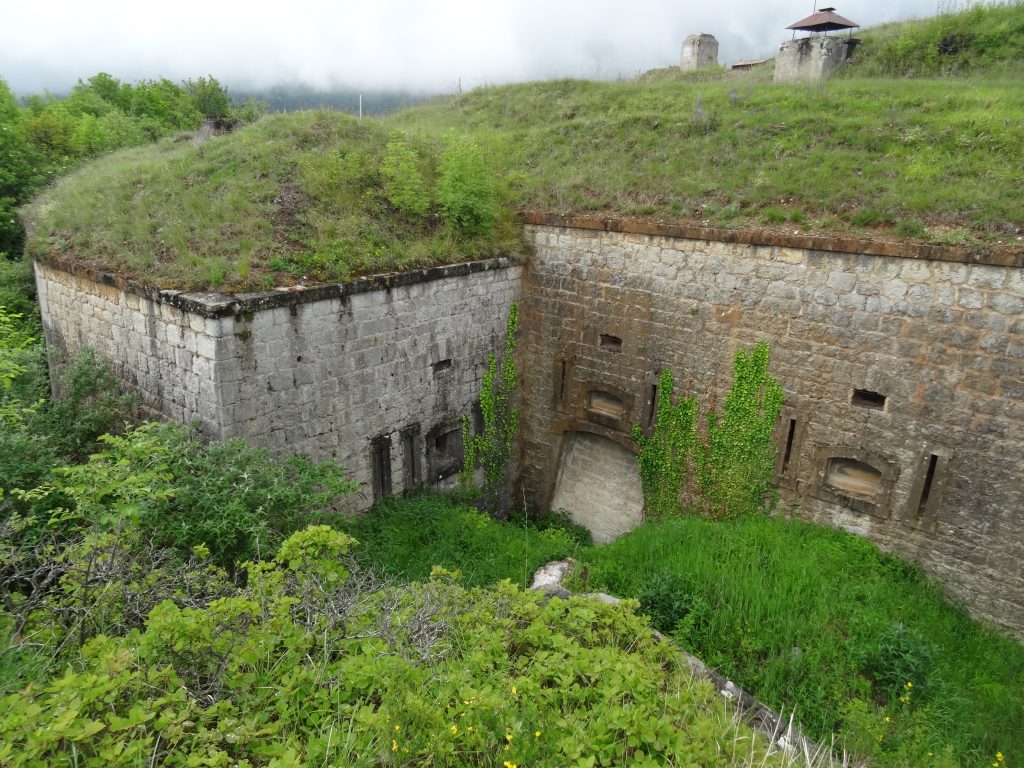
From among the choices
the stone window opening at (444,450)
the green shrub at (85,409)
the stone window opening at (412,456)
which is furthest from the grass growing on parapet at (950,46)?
the green shrub at (85,409)

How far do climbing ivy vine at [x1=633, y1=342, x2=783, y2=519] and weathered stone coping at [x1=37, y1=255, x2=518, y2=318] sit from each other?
12.1ft

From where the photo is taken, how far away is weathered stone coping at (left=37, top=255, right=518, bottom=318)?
22.6 feet

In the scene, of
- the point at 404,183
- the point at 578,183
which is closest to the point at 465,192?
the point at 404,183

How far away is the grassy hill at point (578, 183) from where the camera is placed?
7.93 m

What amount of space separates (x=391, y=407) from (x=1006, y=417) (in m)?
7.40

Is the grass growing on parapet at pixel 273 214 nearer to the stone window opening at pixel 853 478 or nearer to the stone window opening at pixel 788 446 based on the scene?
the stone window opening at pixel 788 446

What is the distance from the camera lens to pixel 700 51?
1894 centimetres

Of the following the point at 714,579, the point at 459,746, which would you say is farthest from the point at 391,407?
the point at 459,746

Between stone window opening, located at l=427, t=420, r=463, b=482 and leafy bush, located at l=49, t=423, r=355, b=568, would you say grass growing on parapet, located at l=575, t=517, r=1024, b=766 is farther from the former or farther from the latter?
leafy bush, located at l=49, t=423, r=355, b=568

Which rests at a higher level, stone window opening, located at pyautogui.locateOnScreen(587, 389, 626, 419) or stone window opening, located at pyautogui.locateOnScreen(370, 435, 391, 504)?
stone window opening, located at pyautogui.locateOnScreen(587, 389, 626, 419)

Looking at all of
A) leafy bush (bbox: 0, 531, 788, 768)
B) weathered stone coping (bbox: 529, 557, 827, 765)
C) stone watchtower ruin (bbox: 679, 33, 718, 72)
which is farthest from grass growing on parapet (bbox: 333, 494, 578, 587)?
stone watchtower ruin (bbox: 679, 33, 718, 72)

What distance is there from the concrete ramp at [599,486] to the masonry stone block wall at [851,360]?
469 mm

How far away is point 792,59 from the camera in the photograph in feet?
46.5

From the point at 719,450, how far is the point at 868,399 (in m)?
2.01
